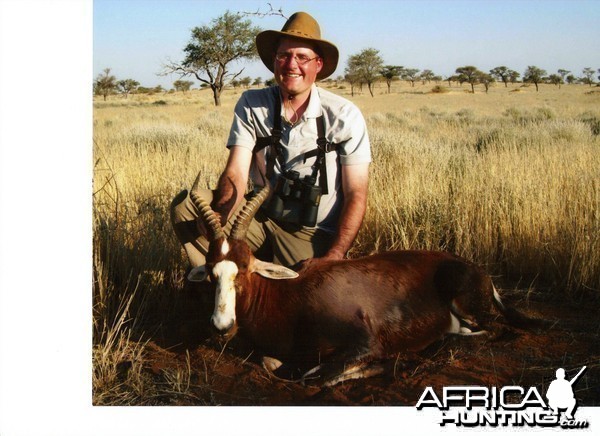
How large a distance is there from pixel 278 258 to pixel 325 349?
1.14 meters

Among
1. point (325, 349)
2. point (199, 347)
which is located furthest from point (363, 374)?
point (199, 347)

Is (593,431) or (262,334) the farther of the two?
(262,334)

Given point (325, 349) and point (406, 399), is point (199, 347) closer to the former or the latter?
point (325, 349)

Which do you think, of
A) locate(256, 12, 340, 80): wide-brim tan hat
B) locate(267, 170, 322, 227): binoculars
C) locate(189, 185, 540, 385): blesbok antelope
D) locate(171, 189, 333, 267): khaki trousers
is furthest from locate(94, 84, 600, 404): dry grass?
locate(256, 12, 340, 80): wide-brim tan hat

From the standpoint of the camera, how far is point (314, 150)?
15.1 ft

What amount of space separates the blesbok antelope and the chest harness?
2.72 ft

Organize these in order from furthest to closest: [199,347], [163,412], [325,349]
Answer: [199,347] → [325,349] → [163,412]

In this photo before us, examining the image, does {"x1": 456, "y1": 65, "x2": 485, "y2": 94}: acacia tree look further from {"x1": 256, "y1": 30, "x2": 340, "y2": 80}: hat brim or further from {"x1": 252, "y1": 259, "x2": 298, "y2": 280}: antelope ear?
{"x1": 252, "y1": 259, "x2": 298, "y2": 280}: antelope ear

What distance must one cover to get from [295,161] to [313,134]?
25 cm

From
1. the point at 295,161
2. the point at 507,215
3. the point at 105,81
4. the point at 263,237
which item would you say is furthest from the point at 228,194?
the point at 105,81

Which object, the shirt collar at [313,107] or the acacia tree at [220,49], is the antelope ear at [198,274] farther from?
the acacia tree at [220,49]

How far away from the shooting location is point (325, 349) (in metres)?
3.73

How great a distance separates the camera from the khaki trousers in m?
4.50
